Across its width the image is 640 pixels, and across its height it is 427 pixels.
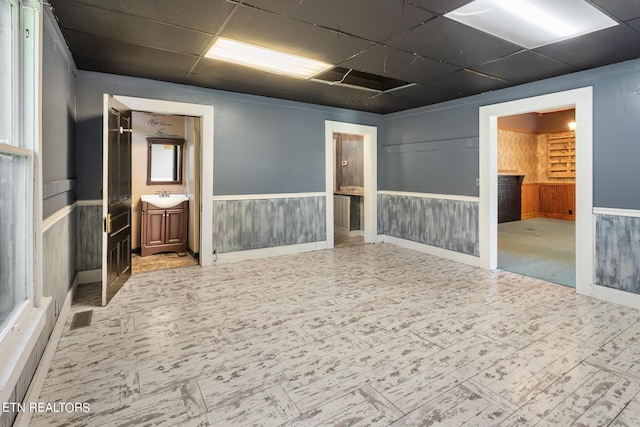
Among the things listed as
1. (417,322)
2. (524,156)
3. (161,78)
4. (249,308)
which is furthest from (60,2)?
(524,156)

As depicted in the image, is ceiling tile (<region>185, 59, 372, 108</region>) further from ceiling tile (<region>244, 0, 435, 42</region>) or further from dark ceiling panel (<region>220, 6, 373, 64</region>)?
ceiling tile (<region>244, 0, 435, 42</region>)

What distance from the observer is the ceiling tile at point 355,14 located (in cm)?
239

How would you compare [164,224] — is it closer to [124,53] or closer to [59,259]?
[59,259]

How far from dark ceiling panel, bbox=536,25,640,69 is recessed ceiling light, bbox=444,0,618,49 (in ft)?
0.45

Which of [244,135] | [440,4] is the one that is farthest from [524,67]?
[244,135]

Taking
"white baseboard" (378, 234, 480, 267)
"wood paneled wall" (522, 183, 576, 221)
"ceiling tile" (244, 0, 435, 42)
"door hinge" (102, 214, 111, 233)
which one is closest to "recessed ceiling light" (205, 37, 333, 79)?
"ceiling tile" (244, 0, 435, 42)

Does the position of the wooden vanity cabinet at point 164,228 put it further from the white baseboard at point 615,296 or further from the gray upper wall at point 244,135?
the white baseboard at point 615,296

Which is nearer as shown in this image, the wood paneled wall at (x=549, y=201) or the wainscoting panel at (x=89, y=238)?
the wainscoting panel at (x=89, y=238)

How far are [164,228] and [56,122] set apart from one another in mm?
2843

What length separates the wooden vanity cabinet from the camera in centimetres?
532

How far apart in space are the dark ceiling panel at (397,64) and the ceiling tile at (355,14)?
0.43 m

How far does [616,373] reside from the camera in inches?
85.7

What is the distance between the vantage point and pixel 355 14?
254 cm

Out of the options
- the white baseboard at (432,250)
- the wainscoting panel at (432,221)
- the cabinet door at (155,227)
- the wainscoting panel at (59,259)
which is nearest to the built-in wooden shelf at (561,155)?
the wainscoting panel at (432,221)
